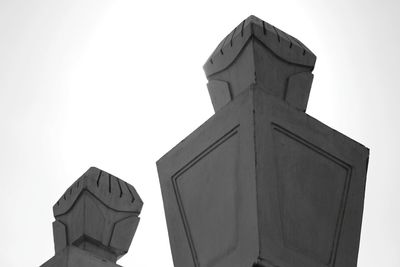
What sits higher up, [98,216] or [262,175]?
[98,216]

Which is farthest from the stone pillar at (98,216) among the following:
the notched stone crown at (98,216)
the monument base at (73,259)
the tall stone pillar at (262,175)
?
the tall stone pillar at (262,175)

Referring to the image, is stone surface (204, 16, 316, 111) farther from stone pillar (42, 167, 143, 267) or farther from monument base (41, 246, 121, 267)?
stone pillar (42, 167, 143, 267)

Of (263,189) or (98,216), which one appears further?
(98,216)

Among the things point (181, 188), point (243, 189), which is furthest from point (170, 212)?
point (243, 189)

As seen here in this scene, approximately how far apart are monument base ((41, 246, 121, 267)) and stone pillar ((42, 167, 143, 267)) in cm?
28

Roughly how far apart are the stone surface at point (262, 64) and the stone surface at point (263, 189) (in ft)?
0.72

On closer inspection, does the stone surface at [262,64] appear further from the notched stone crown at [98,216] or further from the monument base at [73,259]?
the notched stone crown at [98,216]

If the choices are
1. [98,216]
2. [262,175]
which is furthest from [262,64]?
[98,216]

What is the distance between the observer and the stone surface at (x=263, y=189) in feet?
10.0

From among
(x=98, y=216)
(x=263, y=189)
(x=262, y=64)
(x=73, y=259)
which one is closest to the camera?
(x=263, y=189)

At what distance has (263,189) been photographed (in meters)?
3.06

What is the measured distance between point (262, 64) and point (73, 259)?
6.13 feet

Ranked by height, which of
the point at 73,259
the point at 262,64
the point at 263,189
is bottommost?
the point at 263,189

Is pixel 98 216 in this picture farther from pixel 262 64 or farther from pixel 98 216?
pixel 262 64
